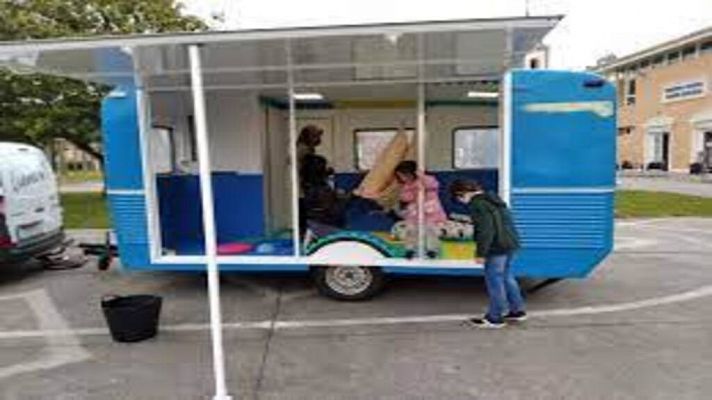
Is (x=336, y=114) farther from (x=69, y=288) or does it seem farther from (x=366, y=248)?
(x=69, y=288)

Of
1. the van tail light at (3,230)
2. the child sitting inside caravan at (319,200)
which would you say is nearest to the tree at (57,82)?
the van tail light at (3,230)

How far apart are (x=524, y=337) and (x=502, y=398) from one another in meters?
1.32

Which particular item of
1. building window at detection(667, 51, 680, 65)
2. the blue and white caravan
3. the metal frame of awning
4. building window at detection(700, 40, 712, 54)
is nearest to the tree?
the blue and white caravan

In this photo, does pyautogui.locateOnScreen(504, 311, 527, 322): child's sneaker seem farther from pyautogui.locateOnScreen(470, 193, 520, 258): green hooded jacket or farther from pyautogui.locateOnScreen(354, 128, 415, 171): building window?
pyautogui.locateOnScreen(354, 128, 415, 171): building window

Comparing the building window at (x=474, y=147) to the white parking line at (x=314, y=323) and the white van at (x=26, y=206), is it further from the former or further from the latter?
the white van at (x=26, y=206)

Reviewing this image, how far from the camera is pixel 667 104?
Answer: 1480 inches

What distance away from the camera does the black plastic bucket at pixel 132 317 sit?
5.53 meters

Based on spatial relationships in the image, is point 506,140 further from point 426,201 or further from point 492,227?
point 426,201

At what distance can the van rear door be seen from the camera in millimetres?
7730

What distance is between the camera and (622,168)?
4122 centimetres

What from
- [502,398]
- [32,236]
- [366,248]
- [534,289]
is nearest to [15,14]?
[32,236]

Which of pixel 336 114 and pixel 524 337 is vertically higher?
pixel 336 114

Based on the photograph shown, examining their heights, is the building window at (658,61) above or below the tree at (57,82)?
above

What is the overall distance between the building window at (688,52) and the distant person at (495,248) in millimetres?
35320
